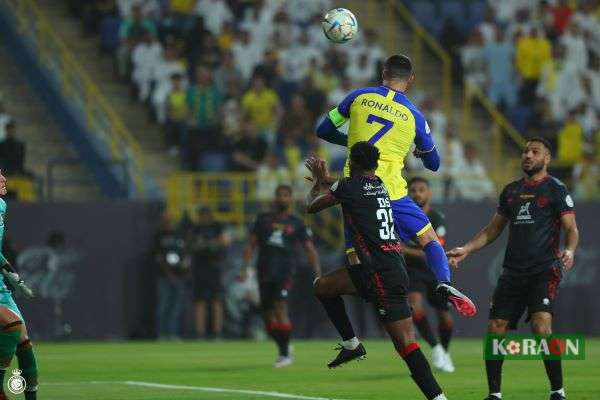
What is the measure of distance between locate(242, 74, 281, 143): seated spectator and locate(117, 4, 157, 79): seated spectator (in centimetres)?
254

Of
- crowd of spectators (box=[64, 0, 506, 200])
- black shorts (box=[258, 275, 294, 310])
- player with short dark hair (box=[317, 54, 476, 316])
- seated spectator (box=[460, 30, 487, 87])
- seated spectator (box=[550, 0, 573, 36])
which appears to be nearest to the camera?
player with short dark hair (box=[317, 54, 476, 316])

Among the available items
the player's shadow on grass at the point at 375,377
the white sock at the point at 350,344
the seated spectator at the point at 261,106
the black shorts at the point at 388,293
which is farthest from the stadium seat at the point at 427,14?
the black shorts at the point at 388,293

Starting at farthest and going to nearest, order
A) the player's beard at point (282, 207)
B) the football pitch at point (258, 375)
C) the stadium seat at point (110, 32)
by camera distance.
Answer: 1. the stadium seat at point (110, 32)
2. the player's beard at point (282, 207)
3. the football pitch at point (258, 375)

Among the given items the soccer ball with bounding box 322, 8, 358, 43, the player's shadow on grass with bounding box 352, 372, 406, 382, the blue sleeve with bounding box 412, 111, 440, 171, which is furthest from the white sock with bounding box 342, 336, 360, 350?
the player's shadow on grass with bounding box 352, 372, 406, 382

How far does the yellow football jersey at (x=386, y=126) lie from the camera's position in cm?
1308

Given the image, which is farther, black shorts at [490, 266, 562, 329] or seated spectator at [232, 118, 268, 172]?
seated spectator at [232, 118, 268, 172]

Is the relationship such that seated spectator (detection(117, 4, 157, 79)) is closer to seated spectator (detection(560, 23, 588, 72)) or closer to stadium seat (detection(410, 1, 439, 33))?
stadium seat (detection(410, 1, 439, 33))

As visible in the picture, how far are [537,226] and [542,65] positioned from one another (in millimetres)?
17844

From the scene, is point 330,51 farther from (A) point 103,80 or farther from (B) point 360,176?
(B) point 360,176

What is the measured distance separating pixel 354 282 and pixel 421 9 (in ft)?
70.5

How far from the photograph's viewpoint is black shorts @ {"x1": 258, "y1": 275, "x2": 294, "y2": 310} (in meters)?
20.0

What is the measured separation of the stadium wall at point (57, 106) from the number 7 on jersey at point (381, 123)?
14720 millimetres

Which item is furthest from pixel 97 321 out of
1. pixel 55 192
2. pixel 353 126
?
pixel 353 126

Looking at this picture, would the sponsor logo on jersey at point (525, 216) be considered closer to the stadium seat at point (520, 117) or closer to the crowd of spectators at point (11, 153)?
the crowd of spectators at point (11, 153)
